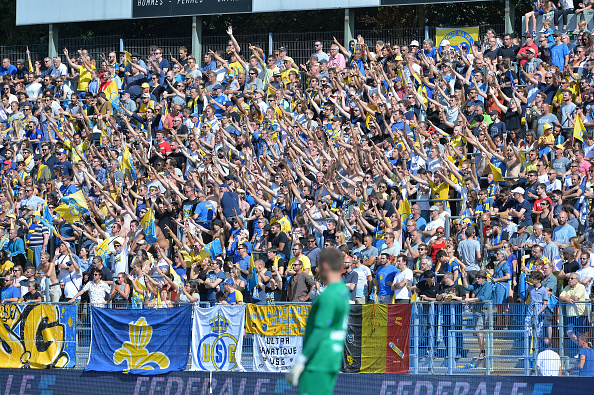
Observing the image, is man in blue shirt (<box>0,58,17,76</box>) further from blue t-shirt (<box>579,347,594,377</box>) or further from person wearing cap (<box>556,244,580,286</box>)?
blue t-shirt (<box>579,347,594,377</box>)

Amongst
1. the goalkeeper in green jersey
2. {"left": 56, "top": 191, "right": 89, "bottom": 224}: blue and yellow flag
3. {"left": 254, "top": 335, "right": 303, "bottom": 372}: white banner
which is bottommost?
{"left": 254, "top": 335, "right": 303, "bottom": 372}: white banner

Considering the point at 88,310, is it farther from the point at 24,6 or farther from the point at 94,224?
the point at 24,6

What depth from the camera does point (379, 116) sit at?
19.8m

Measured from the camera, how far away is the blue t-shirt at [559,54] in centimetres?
1991

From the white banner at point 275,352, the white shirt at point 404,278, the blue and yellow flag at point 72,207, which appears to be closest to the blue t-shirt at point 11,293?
the blue and yellow flag at point 72,207

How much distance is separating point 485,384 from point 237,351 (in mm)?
3535

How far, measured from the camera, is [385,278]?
14.9 metres

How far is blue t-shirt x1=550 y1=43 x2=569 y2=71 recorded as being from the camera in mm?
19913

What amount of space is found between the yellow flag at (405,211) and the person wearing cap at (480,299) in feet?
6.35

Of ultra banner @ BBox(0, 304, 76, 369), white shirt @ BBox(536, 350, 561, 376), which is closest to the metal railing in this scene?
ultra banner @ BBox(0, 304, 76, 369)

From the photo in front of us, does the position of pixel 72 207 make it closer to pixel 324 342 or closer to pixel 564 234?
pixel 564 234

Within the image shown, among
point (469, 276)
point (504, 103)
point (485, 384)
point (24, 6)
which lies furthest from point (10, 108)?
point (485, 384)

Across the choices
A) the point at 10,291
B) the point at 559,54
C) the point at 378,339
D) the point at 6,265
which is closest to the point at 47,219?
the point at 6,265

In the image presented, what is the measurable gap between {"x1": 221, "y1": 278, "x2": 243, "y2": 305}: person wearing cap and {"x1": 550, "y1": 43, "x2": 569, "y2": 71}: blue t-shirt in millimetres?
8953
